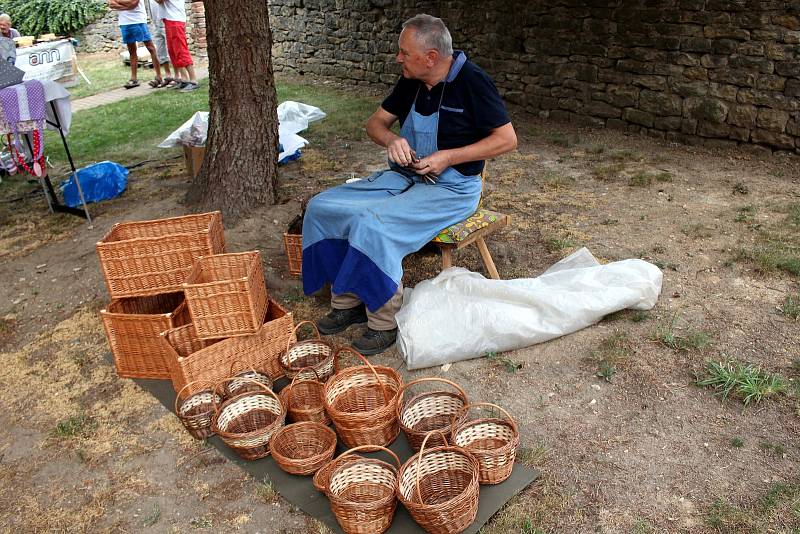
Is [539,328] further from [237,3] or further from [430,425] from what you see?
[237,3]

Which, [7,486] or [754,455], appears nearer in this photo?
[754,455]

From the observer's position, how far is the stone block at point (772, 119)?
560 centimetres

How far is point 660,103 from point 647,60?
442 mm

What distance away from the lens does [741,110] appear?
19.1 ft

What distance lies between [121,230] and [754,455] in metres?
3.29

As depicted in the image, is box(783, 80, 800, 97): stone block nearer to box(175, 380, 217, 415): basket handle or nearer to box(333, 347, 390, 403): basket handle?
box(333, 347, 390, 403): basket handle

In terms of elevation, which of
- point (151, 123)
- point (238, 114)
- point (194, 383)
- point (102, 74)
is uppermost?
point (238, 114)

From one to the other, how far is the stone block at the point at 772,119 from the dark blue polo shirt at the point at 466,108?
11.7 ft

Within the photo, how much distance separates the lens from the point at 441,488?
2451 mm

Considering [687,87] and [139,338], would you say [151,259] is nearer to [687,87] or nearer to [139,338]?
[139,338]

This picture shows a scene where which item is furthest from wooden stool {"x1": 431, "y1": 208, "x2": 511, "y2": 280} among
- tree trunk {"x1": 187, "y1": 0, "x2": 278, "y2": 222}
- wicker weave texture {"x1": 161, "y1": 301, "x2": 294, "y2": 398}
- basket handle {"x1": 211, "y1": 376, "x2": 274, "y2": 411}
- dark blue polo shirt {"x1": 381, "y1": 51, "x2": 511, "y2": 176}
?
tree trunk {"x1": 187, "y1": 0, "x2": 278, "y2": 222}

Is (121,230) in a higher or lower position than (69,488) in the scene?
higher

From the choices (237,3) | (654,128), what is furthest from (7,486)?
(654,128)

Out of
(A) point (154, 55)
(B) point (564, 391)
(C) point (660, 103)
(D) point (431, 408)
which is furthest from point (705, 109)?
(A) point (154, 55)
